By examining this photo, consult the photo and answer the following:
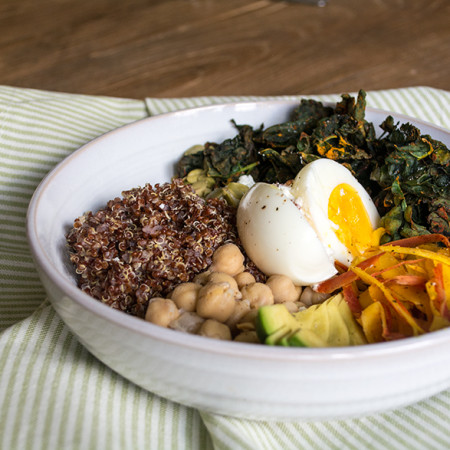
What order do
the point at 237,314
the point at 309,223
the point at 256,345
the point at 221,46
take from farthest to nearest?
1. the point at 221,46
2. the point at 309,223
3. the point at 237,314
4. the point at 256,345

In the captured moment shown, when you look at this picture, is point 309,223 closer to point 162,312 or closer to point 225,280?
point 225,280

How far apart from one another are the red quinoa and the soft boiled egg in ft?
0.30

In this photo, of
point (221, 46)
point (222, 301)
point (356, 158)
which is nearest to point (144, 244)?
point (222, 301)

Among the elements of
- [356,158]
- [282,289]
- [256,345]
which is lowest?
[282,289]

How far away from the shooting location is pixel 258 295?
1.58 meters

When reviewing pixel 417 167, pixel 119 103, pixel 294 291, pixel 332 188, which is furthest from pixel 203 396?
pixel 119 103

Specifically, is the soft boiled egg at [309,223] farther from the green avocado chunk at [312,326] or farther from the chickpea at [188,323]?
the chickpea at [188,323]

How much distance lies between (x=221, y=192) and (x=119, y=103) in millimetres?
915

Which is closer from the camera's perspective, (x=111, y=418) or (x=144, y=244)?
(x=111, y=418)

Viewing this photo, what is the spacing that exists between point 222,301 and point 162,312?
0.49ft

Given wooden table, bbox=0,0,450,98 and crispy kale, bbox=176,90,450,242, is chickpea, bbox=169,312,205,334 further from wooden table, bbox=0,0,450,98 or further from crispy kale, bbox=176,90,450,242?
wooden table, bbox=0,0,450,98

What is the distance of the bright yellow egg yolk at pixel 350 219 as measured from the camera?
1.89 m

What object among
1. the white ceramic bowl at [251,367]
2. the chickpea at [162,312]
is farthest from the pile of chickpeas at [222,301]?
the white ceramic bowl at [251,367]

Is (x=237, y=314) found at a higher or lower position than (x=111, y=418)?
higher
